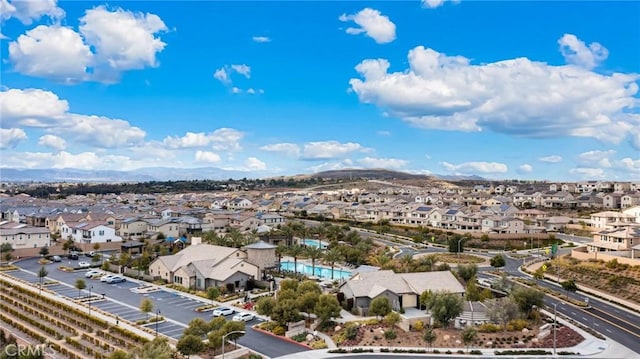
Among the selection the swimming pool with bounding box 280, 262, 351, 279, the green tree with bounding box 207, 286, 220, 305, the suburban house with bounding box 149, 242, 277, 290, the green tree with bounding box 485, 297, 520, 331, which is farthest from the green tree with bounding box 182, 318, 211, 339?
the swimming pool with bounding box 280, 262, 351, 279

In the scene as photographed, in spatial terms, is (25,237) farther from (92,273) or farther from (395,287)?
(395,287)

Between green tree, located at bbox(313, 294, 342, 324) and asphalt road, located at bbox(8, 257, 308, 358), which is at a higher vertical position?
green tree, located at bbox(313, 294, 342, 324)

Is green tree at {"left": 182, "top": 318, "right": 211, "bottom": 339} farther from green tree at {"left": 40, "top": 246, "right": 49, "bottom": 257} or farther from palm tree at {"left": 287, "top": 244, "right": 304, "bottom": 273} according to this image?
green tree at {"left": 40, "top": 246, "right": 49, "bottom": 257}

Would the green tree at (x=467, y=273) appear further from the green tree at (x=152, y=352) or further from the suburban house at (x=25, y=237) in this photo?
the suburban house at (x=25, y=237)

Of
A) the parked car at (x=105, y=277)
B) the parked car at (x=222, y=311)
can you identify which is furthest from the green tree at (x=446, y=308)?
the parked car at (x=105, y=277)

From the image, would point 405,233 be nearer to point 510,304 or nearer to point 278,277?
point 278,277

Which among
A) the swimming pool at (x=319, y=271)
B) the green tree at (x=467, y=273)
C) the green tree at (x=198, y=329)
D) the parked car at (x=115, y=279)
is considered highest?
the green tree at (x=467, y=273)
